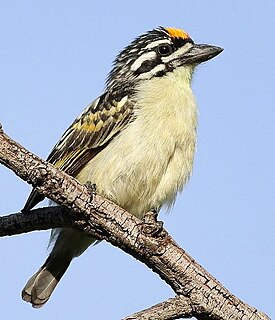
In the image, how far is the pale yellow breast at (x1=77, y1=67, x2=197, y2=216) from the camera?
625 centimetres

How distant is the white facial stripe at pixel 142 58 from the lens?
7218mm

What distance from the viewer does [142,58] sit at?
7.29 meters

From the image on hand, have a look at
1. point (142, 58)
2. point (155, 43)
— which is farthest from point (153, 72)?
point (155, 43)

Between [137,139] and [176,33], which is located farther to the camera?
[176,33]

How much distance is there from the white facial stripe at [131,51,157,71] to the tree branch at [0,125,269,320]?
2705 millimetres

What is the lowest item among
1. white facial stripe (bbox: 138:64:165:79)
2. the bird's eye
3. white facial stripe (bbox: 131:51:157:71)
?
white facial stripe (bbox: 138:64:165:79)

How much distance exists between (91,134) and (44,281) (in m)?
1.45

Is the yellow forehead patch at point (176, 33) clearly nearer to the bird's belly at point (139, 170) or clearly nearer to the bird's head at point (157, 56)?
the bird's head at point (157, 56)

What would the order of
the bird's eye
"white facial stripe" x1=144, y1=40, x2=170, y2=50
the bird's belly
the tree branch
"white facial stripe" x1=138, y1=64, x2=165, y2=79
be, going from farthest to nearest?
1. "white facial stripe" x1=144, y1=40, x2=170, y2=50
2. the bird's eye
3. "white facial stripe" x1=138, y1=64, x2=165, y2=79
4. the bird's belly
5. the tree branch

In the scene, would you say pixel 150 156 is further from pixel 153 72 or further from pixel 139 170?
pixel 153 72

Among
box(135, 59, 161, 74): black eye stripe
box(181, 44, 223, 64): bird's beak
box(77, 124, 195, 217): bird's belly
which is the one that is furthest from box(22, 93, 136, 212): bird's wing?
box(181, 44, 223, 64): bird's beak

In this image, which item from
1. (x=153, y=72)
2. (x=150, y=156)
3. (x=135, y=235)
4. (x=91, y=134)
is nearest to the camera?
(x=135, y=235)

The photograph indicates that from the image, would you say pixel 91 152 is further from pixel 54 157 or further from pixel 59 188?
pixel 59 188

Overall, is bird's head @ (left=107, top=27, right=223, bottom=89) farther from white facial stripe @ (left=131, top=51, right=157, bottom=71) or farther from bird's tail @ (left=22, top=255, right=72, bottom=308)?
bird's tail @ (left=22, top=255, right=72, bottom=308)
